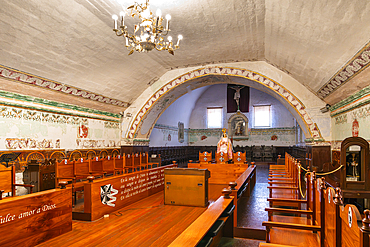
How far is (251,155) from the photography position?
17.3 metres

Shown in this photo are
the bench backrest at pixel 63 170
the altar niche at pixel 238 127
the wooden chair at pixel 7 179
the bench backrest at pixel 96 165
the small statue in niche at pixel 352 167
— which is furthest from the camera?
the altar niche at pixel 238 127

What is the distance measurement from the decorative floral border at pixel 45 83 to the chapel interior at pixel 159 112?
4 cm

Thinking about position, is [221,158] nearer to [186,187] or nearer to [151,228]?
[186,187]

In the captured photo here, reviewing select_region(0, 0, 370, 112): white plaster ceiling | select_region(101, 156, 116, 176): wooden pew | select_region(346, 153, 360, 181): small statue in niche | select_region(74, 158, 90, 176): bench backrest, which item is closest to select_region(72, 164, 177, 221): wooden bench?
select_region(74, 158, 90, 176): bench backrest

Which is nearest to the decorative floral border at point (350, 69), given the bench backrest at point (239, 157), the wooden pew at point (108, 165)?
the bench backrest at point (239, 157)

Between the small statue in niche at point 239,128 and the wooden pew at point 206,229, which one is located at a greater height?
the small statue in niche at point 239,128

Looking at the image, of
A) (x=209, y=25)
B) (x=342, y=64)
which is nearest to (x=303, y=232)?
(x=342, y=64)

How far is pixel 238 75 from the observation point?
968 cm

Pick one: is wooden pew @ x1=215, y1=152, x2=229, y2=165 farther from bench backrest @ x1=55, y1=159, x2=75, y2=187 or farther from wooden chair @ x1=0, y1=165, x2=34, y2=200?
wooden chair @ x1=0, y1=165, x2=34, y2=200

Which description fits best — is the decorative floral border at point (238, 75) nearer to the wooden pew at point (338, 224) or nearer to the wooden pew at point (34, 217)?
the wooden pew at point (338, 224)

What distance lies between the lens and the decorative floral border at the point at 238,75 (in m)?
8.80

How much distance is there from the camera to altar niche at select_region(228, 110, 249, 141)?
59.7 feet

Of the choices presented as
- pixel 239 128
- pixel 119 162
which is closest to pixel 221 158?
pixel 119 162

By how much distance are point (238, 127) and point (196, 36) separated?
11804 millimetres
